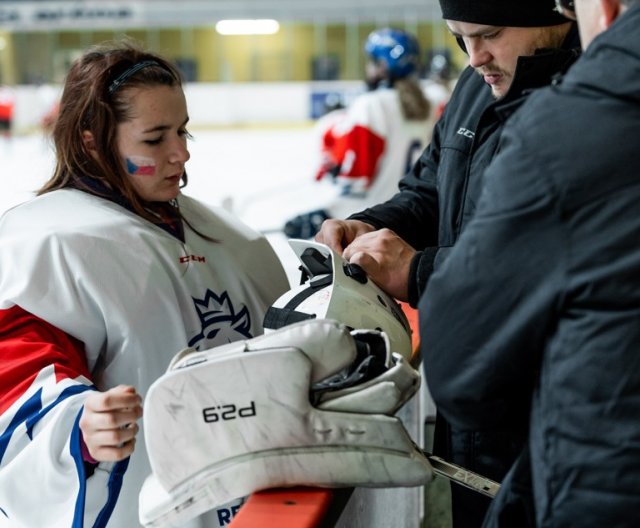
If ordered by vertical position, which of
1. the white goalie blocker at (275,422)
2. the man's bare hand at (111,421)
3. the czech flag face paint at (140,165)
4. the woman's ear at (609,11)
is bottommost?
the man's bare hand at (111,421)

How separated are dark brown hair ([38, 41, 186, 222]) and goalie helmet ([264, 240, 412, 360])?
18.1 inches

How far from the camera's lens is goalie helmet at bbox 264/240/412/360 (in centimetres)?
126

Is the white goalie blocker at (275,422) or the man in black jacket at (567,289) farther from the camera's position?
the white goalie blocker at (275,422)

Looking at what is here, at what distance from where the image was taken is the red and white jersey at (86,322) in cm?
135

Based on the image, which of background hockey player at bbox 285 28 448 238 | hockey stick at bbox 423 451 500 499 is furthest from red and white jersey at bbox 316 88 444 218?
hockey stick at bbox 423 451 500 499

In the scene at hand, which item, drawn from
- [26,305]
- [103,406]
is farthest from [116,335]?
[103,406]

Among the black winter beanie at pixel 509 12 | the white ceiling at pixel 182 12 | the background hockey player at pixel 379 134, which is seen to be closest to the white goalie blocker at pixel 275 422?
the black winter beanie at pixel 509 12

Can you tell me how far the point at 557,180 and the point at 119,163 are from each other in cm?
107

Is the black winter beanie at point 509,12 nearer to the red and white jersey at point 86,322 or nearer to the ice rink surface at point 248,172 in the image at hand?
the red and white jersey at point 86,322

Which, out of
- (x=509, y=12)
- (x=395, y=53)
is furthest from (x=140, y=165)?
(x=395, y=53)

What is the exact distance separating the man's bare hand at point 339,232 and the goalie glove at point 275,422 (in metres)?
0.51

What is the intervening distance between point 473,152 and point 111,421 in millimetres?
687

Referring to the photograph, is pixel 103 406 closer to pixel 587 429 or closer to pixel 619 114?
pixel 587 429

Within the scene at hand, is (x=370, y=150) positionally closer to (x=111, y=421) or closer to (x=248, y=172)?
(x=111, y=421)
